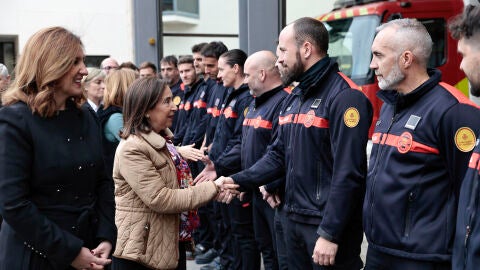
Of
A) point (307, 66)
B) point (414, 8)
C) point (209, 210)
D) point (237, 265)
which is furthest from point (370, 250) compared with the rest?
point (414, 8)

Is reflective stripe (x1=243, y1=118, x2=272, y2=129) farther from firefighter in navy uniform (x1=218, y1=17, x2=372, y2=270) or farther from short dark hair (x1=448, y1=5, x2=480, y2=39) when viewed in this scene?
short dark hair (x1=448, y1=5, x2=480, y2=39)

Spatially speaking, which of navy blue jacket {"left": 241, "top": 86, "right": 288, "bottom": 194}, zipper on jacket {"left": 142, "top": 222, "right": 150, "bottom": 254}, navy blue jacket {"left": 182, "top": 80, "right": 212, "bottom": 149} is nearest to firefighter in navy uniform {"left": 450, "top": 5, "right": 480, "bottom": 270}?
zipper on jacket {"left": 142, "top": 222, "right": 150, "bottom": 254}

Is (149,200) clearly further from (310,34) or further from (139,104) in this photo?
(310,34)

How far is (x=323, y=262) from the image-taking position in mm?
3406

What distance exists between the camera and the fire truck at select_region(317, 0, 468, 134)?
9758mm

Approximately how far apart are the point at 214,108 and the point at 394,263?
395 centimetres

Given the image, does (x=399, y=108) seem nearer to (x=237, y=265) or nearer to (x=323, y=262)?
(x=323, y=262)

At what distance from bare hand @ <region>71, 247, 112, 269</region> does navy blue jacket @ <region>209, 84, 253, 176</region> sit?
8.03 ft

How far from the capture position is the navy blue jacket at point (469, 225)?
7.65 ft

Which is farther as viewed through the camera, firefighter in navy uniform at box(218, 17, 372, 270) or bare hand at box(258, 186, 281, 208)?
bare hand at box(258, 186, 281, 208)

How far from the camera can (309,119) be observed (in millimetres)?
3666

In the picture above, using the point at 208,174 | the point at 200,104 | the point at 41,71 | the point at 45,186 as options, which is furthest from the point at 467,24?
the point at 200,104

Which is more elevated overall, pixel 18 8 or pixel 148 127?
pixel 18 8

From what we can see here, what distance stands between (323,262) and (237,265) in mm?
2408
